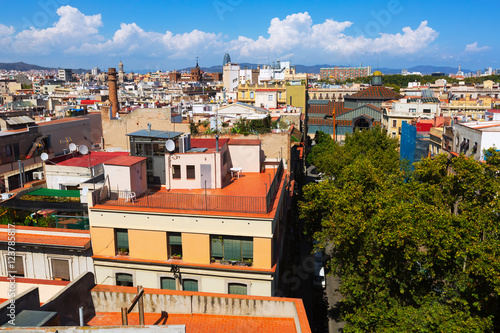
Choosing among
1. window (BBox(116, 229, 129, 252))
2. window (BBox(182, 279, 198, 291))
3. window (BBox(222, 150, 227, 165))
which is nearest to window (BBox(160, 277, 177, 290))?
window (BBox(182, 279, 198, 291))

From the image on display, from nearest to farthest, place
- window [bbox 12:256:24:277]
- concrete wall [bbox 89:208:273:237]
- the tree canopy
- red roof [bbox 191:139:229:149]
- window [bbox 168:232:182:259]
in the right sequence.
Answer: the tree canopy, concrete wall [bbox 89:208:273:237], window [bbox 168:232:182:259], window [bbox 12:256:24:277], red roof [bbox 191:139:229:149]

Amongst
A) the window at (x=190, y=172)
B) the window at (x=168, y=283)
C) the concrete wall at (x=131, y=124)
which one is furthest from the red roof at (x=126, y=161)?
the concrete wall at (x=131, y=124)

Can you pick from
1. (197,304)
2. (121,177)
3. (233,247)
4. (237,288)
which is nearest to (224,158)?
(121,177)

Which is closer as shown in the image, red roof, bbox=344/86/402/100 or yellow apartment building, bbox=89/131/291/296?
yellow apartment building, bbox=89/131/291/296

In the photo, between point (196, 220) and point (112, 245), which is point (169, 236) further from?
point (112, 245)

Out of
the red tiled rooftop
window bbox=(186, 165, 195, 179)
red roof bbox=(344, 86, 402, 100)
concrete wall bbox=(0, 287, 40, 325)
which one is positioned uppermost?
red roof bbox=(344, 86, 402, 100)

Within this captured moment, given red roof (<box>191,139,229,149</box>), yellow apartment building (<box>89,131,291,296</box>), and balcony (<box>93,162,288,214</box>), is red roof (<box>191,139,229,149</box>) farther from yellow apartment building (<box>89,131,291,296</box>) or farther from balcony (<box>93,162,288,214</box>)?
yellow apartment building (<box>89,131,291,296</box>)

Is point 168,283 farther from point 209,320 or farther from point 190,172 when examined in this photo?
point 190,172
